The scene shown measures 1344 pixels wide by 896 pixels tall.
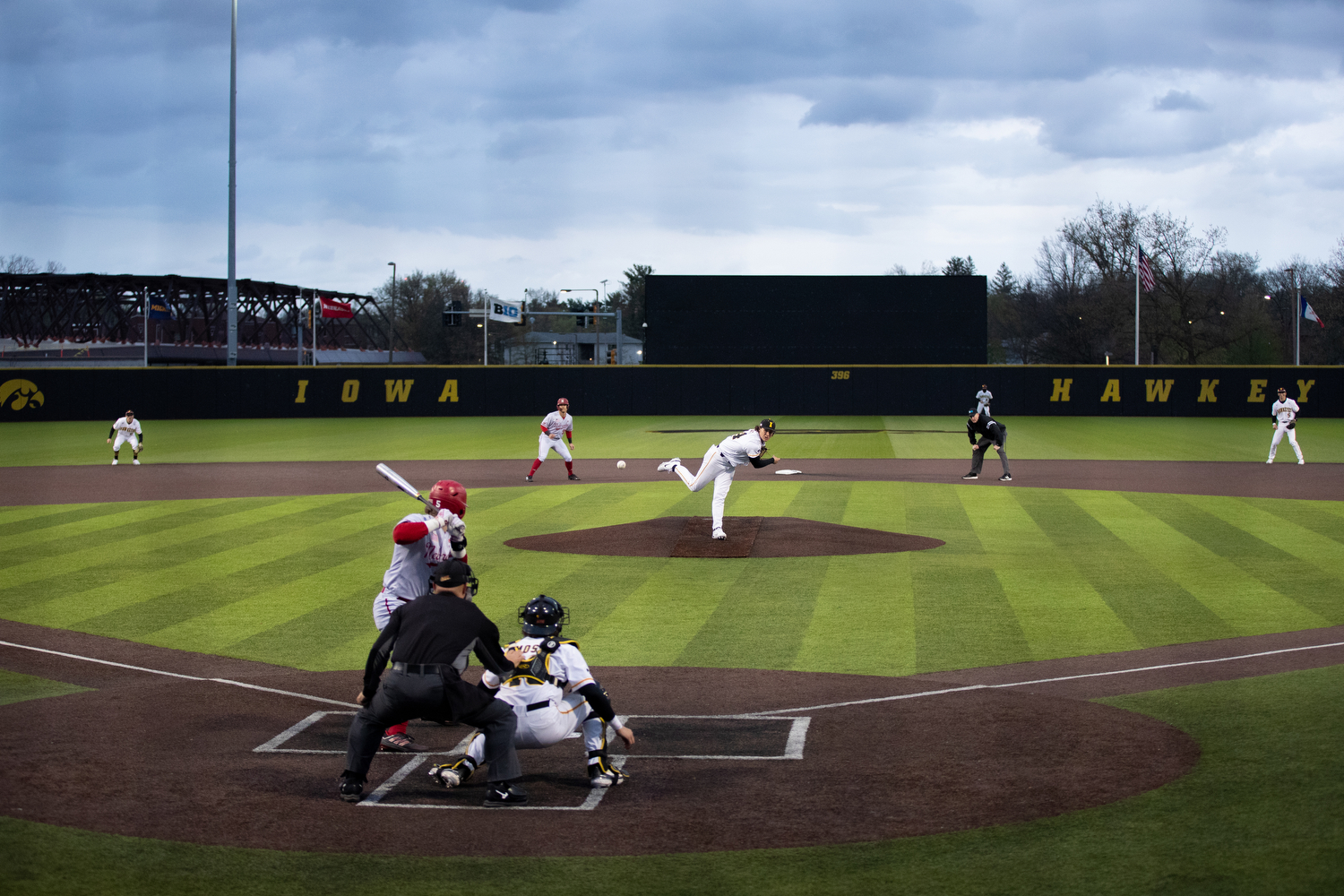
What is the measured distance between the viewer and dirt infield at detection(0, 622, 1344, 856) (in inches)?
257

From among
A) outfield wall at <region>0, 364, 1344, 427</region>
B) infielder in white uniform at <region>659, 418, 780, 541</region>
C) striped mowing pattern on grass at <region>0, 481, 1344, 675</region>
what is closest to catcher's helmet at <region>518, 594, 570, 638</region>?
striped mowing pattern on grass at <region>0, 481, 1344, 675</region>

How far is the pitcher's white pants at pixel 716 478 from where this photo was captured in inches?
682

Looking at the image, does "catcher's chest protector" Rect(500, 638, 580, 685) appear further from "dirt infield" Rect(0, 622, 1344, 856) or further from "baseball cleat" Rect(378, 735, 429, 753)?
"baseball cleat" Rect(378, 735, 429, 753)

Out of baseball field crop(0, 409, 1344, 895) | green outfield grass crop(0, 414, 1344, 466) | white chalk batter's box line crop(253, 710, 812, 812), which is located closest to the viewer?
baseball field crop(0, 409, 1344, 895)

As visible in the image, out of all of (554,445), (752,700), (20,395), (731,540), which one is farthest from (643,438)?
(752,700)

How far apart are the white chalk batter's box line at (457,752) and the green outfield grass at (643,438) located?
24885 mm

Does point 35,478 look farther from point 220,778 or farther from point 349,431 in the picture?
point 220,778

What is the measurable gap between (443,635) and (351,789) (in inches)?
41.3

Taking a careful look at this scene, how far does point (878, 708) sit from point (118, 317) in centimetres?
8915

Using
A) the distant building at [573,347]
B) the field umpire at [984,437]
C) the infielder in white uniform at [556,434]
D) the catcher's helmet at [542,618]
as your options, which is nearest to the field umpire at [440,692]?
the catcher's helmet at [542,618]

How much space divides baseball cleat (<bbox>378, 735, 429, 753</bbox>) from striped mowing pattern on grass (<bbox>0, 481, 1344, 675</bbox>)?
2642 millimetres

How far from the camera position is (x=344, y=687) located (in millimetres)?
9797

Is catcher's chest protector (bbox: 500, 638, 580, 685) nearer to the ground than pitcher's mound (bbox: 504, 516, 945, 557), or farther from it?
farther from it

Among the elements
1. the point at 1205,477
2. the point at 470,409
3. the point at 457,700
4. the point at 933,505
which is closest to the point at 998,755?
the point at 457,700
